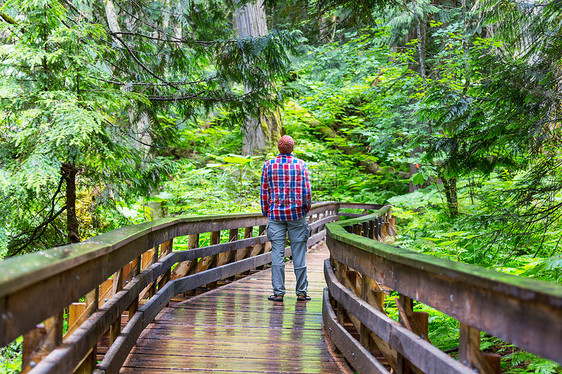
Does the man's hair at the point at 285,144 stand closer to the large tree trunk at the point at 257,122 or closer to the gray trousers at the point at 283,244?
the gray trousers at the point at 283,244

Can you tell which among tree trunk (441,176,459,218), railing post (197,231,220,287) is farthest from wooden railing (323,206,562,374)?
tree trunk (441,176,459,218)

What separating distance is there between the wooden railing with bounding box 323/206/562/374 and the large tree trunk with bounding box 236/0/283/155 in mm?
11548

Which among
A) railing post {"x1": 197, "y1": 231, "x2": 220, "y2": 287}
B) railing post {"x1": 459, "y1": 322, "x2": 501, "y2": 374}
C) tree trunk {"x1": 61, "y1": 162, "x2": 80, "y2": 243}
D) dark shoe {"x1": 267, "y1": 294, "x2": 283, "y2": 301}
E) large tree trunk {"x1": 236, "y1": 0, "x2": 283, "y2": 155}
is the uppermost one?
large tree trunk {"x1": 236, "y1": 0, "x2": 283, "y2": 155}

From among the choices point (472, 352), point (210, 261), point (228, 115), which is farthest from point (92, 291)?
point (228, 115)

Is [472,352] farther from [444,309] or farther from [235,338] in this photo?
[235,338]

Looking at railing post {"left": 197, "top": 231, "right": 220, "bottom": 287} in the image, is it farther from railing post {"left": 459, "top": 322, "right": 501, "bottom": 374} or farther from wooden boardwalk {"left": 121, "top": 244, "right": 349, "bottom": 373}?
railing post {"left": 459, "top": 322, "right": 501, "bottom": 374}

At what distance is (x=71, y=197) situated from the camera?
20.5 ft

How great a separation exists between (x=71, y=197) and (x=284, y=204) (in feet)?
9.24

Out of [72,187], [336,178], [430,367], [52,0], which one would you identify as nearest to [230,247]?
[72,187]

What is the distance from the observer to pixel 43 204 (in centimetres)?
658

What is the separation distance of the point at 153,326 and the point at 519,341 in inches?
163

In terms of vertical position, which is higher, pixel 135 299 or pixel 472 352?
pixel 472 352

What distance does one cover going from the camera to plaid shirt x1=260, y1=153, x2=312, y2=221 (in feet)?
20.8

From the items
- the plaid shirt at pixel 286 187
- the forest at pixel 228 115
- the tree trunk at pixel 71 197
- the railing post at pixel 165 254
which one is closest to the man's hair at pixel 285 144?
the plaid shirt at pixel 286 187
